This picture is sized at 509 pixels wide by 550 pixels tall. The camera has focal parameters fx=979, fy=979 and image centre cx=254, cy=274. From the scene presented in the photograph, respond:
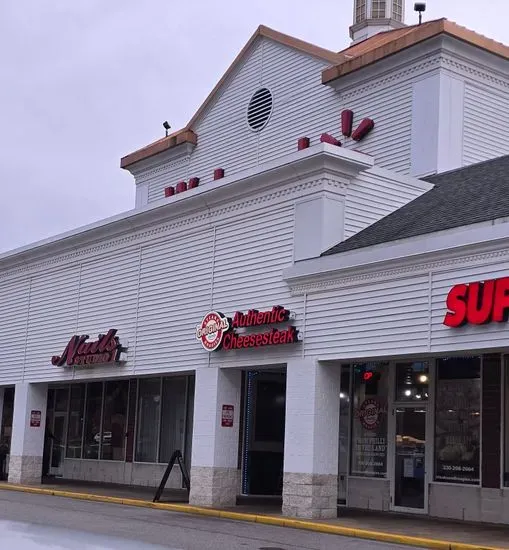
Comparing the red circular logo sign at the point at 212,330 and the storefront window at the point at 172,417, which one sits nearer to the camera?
the red circular logo sign at the point at 212,330

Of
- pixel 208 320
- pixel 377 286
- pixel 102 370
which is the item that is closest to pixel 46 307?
pixel 102 370

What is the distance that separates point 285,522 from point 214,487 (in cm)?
364

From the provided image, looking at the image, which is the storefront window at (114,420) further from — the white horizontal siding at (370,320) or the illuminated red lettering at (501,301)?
the illuminated red lettering at (501,301)

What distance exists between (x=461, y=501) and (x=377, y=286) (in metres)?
4.95

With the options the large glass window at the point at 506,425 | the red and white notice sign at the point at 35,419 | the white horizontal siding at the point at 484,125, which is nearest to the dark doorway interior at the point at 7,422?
the red and white notice sign at the point at 35,419

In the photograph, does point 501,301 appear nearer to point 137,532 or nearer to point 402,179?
point 402,179

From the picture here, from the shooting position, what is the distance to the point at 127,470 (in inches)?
1211

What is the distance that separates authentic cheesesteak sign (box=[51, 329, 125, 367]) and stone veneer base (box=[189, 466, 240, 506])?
197 inches

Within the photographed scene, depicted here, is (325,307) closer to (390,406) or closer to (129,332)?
(390,406)

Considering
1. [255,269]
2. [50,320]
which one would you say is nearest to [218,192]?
[255,269]

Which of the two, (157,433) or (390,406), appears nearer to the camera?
(390,406)

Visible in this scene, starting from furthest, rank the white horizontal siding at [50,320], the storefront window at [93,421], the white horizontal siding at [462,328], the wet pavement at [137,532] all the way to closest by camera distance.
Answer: the storefront window at [93,421], the white horizontal siding at [50,320], the white horizontal siding at [462,328], the wet pavement at [137,532]

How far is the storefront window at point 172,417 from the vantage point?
29.0 m

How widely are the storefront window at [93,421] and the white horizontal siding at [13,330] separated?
2853 mm
